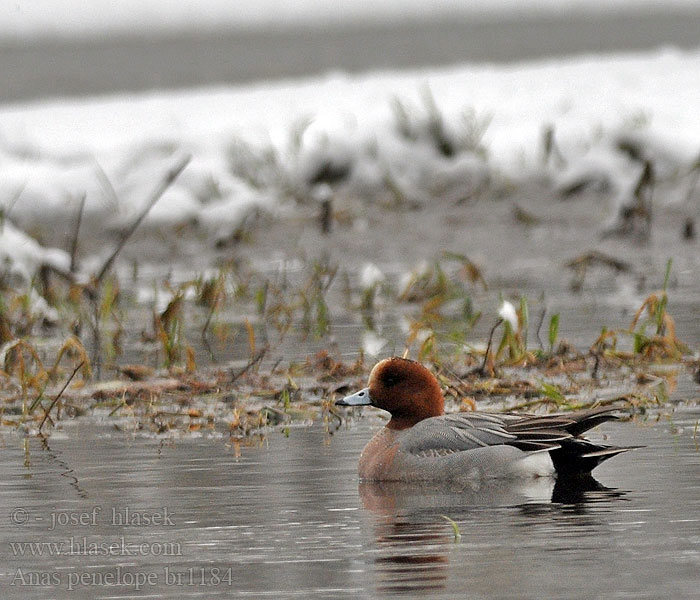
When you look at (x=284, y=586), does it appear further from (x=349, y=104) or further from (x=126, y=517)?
(x=349, y=104)

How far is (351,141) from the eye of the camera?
14.4 metres

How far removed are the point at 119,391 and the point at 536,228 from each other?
6010mm

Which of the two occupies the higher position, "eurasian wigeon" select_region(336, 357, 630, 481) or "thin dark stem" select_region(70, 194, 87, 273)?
"thin dark stem" select_region(70, 194, 87, 273)

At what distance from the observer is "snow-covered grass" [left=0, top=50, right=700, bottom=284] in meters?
13.6

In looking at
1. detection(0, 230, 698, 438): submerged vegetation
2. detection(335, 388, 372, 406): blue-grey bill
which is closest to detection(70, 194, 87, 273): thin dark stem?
detection(0, 230, 698, 438): submerged vegetation

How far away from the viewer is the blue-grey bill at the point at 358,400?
6.61 metres

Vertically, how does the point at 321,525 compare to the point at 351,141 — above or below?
below

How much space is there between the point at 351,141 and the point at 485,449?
8.44 meters

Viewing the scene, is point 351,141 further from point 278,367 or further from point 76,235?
point 278,367

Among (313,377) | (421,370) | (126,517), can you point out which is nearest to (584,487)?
(421,370)

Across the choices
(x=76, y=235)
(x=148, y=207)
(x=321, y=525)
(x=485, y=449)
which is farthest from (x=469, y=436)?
(x=76, y=235)

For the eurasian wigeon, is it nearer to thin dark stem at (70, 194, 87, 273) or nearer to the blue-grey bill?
the blue-grey bill

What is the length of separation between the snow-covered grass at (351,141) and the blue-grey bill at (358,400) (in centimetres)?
591

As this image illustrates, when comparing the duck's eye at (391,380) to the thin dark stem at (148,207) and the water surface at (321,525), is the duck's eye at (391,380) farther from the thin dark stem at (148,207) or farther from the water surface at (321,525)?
the thin dark stem at (148,207)
